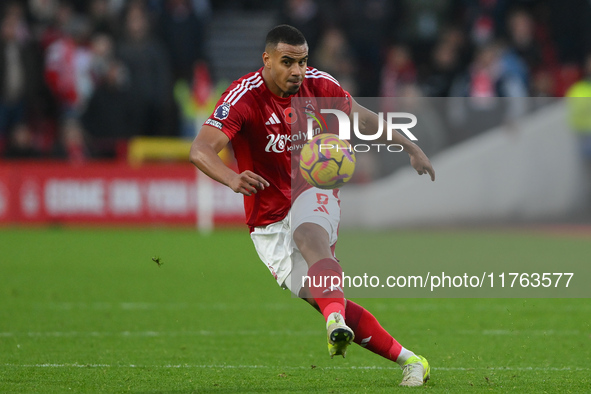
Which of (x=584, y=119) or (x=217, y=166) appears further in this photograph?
(x=584, y=119)

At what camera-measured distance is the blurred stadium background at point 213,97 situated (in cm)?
1612

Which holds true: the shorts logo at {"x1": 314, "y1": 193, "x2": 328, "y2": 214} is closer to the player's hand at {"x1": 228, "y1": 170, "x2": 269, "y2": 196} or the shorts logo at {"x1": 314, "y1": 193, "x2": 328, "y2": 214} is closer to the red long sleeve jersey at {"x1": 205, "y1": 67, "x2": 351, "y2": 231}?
the red long sleeve jersey at {"x1": 205, "y1": 67, "x2": 351, "y2": 231}

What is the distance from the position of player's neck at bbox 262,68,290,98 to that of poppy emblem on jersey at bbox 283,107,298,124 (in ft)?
0.30

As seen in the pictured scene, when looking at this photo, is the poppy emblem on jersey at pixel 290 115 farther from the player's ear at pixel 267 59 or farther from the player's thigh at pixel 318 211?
the player's thigh at pixel 318 211

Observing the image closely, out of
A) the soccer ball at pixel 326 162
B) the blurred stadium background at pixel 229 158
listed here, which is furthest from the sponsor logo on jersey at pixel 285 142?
the blurred stadium background at pixel 229 158

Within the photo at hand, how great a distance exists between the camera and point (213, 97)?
17859 millimetres

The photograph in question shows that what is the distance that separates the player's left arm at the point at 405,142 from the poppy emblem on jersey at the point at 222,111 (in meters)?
0.91

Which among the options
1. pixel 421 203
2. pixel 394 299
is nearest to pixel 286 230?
pixel 394 299

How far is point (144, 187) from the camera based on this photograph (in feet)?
53.5

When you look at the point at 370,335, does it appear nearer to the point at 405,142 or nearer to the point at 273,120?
the point at 405,142

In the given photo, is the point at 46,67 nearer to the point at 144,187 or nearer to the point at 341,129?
the point at 144,187

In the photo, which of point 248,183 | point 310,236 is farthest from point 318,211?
point 248,183

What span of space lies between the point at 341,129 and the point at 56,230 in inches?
427

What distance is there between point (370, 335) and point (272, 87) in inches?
63.3
